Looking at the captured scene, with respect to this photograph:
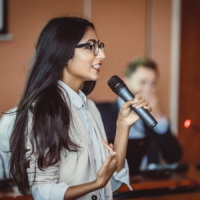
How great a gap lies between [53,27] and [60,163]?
46 centimetres

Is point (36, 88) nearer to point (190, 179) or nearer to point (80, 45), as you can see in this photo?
point (80, 45)

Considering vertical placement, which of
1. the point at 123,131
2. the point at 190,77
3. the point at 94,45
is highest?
the point at 94,45

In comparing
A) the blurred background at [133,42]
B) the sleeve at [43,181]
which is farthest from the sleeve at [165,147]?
the sleeve at [43,181]

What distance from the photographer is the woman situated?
1.37 meters

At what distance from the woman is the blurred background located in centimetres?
197

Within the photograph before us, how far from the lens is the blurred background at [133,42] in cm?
355

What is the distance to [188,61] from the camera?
166 inches

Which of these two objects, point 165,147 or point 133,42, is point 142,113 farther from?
point 133,42

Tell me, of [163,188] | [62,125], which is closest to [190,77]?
[163,188]

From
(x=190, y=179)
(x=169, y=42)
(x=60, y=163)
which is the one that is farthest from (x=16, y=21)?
(x=60, y=163)

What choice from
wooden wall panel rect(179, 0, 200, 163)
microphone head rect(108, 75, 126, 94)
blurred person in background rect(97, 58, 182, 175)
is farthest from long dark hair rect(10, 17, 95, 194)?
wooden wall panel rect(179, 0, 200, 163)

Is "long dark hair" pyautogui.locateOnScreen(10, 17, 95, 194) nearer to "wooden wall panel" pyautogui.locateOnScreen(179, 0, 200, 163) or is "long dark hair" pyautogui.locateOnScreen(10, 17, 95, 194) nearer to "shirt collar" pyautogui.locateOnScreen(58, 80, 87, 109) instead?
"shirt collar" pyautogui.locateOnScreen(58, 80, 87, 109)

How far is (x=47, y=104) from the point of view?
55.9 inches

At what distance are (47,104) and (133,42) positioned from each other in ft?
8.64
